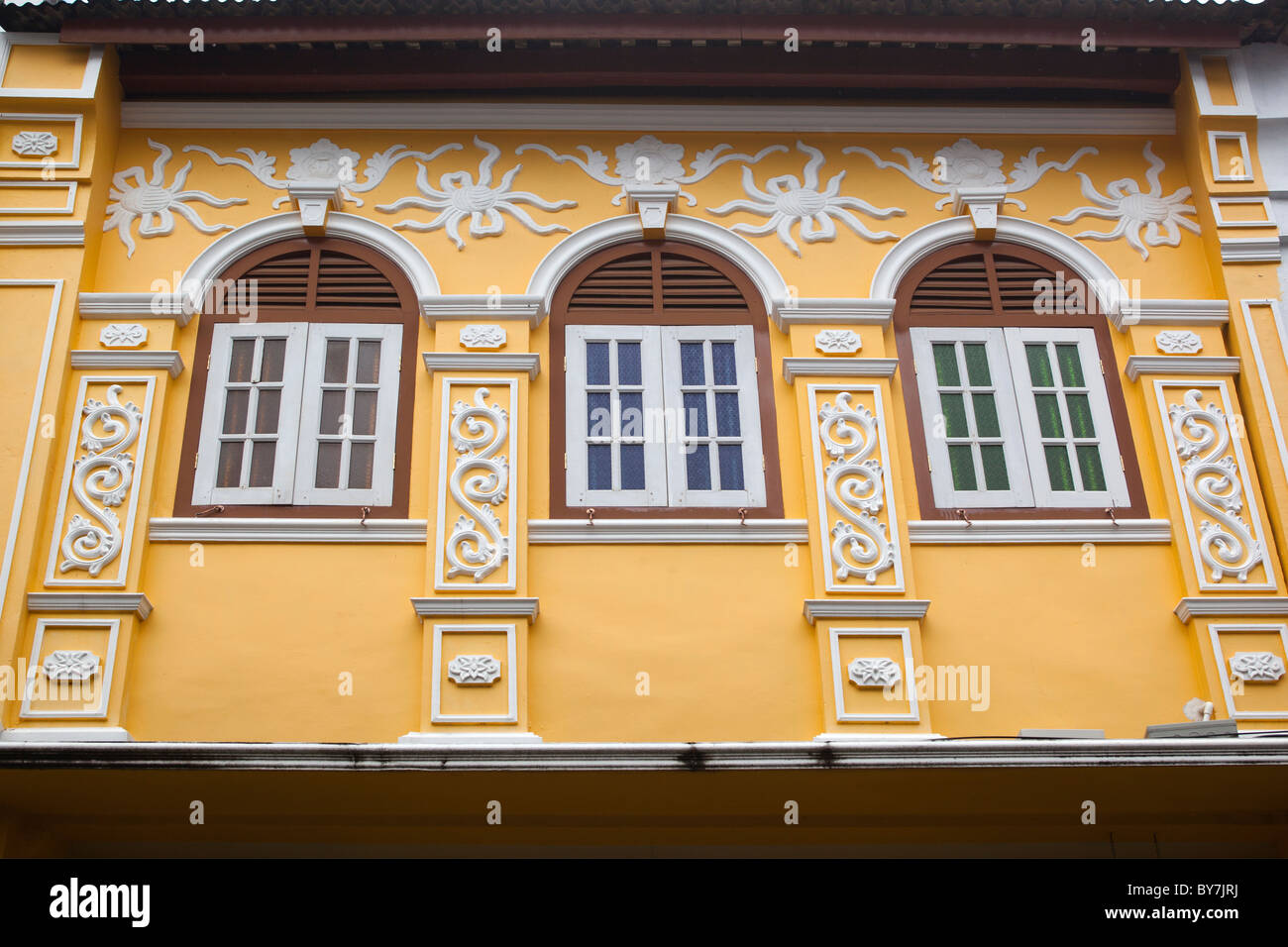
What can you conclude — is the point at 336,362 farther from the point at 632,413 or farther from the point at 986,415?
the point at 986,415

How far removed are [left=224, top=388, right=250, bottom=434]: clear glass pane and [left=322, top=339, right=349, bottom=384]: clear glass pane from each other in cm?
46

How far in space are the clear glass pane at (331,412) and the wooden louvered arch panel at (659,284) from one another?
4.80 feet

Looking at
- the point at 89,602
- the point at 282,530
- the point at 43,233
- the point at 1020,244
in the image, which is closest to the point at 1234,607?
the point at 1020,244

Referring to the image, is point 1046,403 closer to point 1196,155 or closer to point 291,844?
point 1196,155

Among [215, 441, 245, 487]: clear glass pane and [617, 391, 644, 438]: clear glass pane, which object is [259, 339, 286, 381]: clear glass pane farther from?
[617, 391, 644, 438]: clear glass pane

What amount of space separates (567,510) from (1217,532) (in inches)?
139

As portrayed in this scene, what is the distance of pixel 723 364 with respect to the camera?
Answer: 28.4ft

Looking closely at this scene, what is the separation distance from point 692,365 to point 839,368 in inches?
33.7

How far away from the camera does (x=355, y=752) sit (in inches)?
265

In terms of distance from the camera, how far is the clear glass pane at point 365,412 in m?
8.35

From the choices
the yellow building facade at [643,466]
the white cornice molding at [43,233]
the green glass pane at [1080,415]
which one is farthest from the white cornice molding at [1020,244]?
the white cornice molding at [43,233]

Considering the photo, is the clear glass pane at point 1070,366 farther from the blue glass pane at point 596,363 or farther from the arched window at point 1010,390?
the blue glass pane at point 596,363

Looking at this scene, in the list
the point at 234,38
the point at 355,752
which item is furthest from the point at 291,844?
the point at 234,38

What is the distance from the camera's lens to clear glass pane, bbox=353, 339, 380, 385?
8516mm
